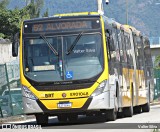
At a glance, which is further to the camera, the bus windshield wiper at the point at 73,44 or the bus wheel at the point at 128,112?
the bus wheel at the point at 128,112

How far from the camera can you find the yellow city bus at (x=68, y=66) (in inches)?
917

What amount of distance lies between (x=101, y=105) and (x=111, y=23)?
390 centimetres

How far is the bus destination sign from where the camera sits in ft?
78.7

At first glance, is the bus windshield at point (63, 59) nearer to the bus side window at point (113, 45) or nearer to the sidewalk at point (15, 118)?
the bus side window at point (113, 45)

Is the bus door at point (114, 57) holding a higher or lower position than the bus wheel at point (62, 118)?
higher

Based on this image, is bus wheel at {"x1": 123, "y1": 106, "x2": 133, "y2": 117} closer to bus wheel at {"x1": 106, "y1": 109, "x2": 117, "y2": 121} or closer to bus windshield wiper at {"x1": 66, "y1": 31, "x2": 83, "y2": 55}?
bus wheel at {"x1": 106, "y1": 109, "x2": 117, "y2": 121}

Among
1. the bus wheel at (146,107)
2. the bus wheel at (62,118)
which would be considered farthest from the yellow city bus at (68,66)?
the bus wheel at (146,107)

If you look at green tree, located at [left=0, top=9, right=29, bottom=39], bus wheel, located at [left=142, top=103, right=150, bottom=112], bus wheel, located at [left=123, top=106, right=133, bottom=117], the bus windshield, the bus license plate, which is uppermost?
green tree, located at [left=0, top=9, right=29, bottom=39]

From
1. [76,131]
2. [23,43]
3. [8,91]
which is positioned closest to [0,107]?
[8,91]

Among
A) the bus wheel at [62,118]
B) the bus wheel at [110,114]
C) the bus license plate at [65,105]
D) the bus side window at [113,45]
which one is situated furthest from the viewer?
the bus wheel at [62,118]

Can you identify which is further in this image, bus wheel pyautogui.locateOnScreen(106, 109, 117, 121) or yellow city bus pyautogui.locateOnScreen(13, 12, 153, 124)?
bus wheel pyautogui.locateOnScreen(106, 109, 117, 121)

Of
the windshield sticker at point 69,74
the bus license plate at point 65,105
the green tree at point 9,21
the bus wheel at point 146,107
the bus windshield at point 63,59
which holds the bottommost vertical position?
the bus wheel at point 146,107

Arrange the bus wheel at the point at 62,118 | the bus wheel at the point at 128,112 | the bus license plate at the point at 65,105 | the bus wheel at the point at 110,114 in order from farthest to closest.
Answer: the bus wheel at the point at 128,112
the bus wheel at the point at 62,118
the bus wheel at the point at 110,114
the bus license plate at the point at 65,105

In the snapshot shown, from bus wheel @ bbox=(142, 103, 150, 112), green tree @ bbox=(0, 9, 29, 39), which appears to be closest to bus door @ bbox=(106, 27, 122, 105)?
bus wheel @ bbox=(142, 103, 150, 112)
